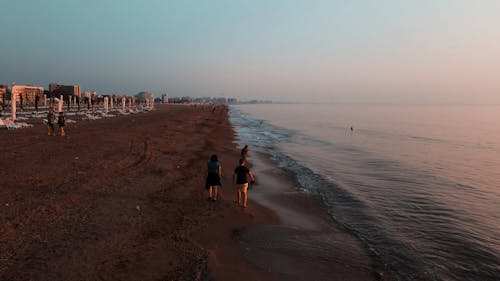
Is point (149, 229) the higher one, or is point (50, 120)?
point (50, 120)

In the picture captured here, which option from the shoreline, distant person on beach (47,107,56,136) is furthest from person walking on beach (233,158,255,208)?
distant person on beach (47,107,56,136)

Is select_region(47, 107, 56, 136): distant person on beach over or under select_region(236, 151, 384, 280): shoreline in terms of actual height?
over

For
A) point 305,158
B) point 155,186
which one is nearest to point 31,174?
point 155,186

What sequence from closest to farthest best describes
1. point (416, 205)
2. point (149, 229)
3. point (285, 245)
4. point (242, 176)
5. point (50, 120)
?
1. point (149, 229)
2. point (285, 245)
3. point (242, 176)
4. point (416, 205)
5. point (50, 120)

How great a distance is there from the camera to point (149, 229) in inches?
291

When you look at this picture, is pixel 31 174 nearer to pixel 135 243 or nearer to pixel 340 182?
pixel 135 243

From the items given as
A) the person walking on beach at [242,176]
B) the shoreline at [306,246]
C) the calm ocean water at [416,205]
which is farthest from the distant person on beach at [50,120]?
the person walking on beach at [242,176]

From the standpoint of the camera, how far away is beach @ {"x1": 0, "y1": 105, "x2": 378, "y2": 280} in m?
5.71

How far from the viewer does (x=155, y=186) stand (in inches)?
431

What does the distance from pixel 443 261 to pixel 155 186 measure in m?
8.80

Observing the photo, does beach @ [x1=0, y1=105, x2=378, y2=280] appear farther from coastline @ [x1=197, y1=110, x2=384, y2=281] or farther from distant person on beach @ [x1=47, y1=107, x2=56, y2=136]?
distant person on beach @ [x1=47, y1=107, x2=56, y2=136]

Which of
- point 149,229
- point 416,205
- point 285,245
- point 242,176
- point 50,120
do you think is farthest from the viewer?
point 50,120

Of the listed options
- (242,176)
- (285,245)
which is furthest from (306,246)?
(242,176)

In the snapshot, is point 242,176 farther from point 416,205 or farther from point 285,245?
point 416,205
